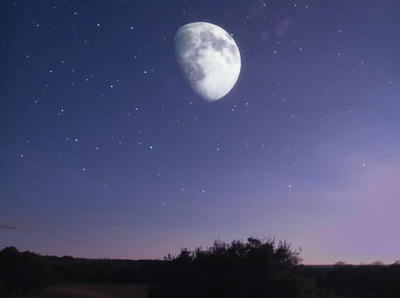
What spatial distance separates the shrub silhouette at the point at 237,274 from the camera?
1855cm

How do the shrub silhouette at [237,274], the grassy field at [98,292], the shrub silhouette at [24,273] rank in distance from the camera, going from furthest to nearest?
the grassy field at [98,292] < the shrub silhouette at [24,273] < the shrub silhouette at [237,274]

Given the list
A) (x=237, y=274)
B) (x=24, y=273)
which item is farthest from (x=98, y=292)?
(x=237, y=274)

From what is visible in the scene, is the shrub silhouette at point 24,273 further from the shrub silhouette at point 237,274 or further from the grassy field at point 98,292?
the shrub silhouette at point 237,274

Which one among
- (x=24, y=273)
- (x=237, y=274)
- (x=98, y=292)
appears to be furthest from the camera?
(x=98, y=292)

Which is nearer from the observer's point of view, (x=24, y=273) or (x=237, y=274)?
(x=237, y=274)

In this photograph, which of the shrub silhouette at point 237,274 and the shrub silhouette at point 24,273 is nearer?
the shrub silhouette at point 237,274

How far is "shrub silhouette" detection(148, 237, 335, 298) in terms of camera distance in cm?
1855

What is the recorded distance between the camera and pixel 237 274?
755 inches

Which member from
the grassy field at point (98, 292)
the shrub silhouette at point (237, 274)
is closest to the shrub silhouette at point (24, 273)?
the grassy field at point (98, 292)

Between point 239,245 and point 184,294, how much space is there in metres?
3.59

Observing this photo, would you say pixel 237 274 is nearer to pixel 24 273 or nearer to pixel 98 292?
pixel 24 273

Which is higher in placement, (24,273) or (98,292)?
(24,273)

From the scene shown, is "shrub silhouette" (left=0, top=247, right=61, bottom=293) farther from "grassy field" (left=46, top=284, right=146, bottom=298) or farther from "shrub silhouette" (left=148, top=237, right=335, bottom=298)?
"shrub silhouette" (left=148, top=237, right=335, bottom=298)

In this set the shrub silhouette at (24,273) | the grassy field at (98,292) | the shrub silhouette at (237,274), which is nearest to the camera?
the shrub silhouette at (237,274)
